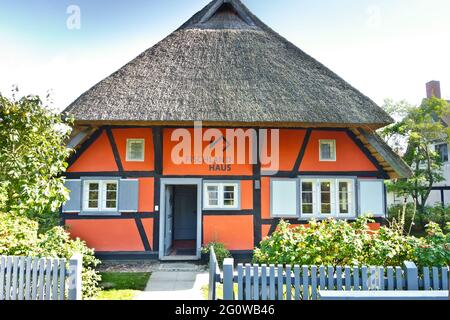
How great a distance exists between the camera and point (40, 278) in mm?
3801

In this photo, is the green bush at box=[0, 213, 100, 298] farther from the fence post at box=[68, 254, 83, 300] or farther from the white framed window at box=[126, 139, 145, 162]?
the white framed window at box=[126, 139, 145, 162]

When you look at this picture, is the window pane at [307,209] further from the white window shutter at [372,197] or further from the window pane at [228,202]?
the window pane at [228,202]

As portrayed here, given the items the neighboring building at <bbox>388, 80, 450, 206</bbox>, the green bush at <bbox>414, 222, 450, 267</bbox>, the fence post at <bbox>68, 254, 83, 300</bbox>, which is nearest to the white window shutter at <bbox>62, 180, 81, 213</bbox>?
the fence post at <bbox>68, 254, 83, 300</bbox>

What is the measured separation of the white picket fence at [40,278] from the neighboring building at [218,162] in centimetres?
367

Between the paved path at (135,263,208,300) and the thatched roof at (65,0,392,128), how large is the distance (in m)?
3.63

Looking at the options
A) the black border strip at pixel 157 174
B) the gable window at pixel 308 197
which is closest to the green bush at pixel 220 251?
the black border strip at pixel 157 174

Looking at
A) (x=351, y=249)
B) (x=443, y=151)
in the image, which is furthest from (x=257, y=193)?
(x=443, y=151)

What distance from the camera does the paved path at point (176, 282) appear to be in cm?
518

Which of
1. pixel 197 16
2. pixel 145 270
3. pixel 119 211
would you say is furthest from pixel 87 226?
pixel 197 16

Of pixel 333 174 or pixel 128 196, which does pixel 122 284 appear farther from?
pixel 333 174

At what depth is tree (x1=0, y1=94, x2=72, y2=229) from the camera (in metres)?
5.11

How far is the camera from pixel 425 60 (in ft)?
25.4

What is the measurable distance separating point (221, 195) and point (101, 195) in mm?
3264
